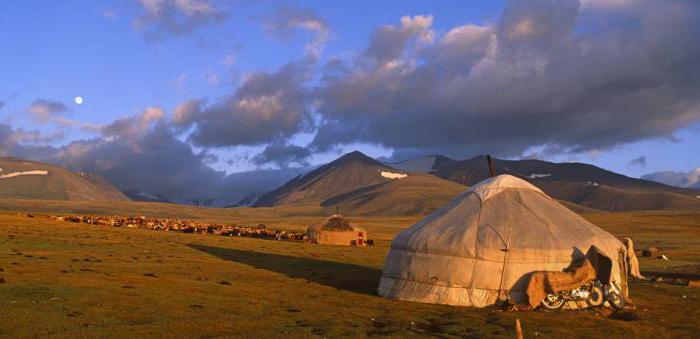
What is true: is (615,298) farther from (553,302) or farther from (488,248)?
(488,248)

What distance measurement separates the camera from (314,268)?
29.3 m

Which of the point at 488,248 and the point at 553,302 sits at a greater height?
the point at 488,248

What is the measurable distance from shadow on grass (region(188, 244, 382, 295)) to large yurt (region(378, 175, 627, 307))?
7.24ft

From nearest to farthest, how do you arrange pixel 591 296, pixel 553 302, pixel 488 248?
pixel 553 302
pixel 591 296
pixel 488 248

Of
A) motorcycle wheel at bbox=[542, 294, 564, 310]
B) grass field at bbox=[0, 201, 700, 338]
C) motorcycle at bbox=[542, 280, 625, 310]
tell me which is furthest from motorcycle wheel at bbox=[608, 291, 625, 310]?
motorcycle wheel at bbox=[542, 294, 564, 310]

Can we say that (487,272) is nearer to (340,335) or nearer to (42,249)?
(340,335)

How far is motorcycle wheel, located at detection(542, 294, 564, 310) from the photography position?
17781 mm

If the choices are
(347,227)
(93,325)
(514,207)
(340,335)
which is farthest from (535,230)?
(347,227)

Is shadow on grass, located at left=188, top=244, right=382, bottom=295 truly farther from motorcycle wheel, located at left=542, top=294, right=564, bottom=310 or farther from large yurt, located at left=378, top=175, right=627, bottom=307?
motorcycle wheel, located at left=542, top=294, right=564, bottom=310

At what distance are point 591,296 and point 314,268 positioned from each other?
13.8 metres

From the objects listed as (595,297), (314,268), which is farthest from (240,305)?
(314,268)

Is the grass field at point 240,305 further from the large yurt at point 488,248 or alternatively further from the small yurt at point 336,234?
the small yurt at point 336,234

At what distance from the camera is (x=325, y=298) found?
1950cm

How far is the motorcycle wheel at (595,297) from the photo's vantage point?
1819cm
